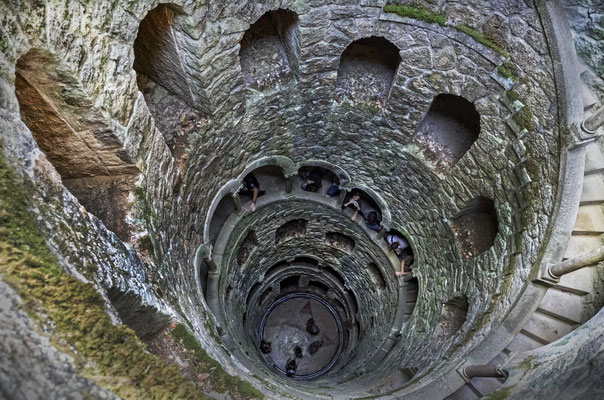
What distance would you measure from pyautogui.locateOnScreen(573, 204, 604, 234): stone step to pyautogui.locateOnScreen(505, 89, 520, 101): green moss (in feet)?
6.09

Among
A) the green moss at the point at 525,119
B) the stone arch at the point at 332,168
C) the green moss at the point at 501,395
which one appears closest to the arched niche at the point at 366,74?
the stone arch at the point at 332,168

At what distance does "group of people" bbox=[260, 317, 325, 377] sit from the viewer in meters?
11.1

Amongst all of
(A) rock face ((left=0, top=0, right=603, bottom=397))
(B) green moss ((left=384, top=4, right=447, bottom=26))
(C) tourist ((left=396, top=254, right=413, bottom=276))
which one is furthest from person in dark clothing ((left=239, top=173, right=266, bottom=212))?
(B) green moss ((left=384, top=4, right=447, bottom=26))

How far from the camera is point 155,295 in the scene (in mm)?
3734

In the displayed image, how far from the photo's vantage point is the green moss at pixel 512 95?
585cm

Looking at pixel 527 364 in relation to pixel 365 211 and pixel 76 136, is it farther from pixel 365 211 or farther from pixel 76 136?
pixel 365 211

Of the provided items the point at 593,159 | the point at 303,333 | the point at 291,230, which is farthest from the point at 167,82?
the point at 303,333

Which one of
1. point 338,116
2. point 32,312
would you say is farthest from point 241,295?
point 32,312

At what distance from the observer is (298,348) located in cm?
1177

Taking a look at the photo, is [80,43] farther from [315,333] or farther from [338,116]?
[315,333]

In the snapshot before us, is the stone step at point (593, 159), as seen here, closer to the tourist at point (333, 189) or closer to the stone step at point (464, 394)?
the stone step at point (464, 394)

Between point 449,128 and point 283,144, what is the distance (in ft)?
10.8

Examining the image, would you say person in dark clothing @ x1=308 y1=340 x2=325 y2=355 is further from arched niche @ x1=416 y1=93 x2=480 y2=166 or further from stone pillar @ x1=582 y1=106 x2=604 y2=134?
stone pillar @ x1=582 y1=106 x2=604 y2=134

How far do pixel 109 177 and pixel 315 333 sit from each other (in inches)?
369
